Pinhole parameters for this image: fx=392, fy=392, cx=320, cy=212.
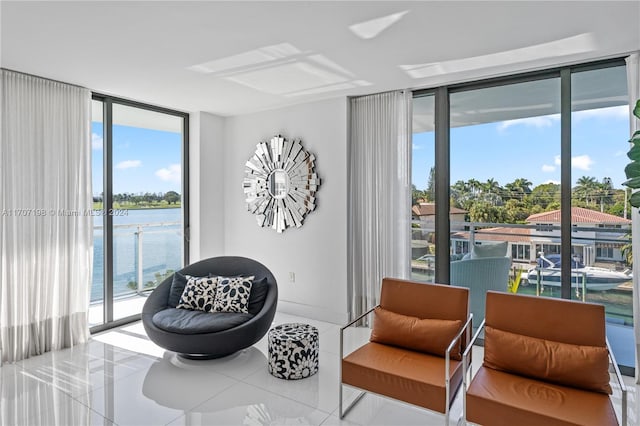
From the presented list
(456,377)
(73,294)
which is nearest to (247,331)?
(456,377)

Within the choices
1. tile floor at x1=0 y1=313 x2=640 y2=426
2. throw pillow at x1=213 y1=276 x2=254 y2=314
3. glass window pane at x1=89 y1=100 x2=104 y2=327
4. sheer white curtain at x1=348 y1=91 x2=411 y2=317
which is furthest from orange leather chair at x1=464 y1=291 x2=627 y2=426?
glass window pane at x1=89 y1=100 x2=104 y2=327

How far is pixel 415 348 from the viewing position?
107 inches

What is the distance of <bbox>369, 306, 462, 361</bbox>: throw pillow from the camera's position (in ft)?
8.61

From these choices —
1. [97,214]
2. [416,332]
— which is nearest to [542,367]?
[416,332]

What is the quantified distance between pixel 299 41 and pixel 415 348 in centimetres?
232

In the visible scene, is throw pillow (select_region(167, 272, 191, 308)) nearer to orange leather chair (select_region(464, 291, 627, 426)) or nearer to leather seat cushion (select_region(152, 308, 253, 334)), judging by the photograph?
leather seat cushion (select_region(152, 308, 253, 334))

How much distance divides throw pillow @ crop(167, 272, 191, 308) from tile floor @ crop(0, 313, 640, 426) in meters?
0.46

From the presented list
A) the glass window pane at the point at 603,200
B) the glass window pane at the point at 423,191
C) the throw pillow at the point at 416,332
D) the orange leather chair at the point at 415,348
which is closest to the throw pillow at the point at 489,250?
the glass window pane at the point at 423,191

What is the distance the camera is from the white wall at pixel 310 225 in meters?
4.50

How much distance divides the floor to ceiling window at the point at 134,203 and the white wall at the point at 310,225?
46cm

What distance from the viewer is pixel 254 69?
11.2 feet

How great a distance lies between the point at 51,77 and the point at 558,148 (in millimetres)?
4636

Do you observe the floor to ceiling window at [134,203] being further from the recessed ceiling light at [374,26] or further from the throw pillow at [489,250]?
the throw pillow at [489,250]

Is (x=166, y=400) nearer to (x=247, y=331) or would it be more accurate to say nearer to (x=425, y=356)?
(x=247, y=331)
